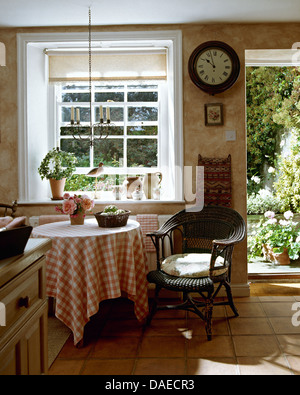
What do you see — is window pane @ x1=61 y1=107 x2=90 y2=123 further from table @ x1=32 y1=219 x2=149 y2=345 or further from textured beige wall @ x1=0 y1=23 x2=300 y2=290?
table @ x1=32 y1=219 x2=149 y2=345

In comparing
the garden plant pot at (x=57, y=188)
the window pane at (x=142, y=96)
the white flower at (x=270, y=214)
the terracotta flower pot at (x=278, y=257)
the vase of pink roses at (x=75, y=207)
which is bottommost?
the terracotta flower pot at (x=278, y=257)

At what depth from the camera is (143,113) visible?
3.95 meters

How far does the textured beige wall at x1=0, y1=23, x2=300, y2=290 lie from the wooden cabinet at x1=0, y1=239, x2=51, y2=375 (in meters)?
2.19

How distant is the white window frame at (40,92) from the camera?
354 cm

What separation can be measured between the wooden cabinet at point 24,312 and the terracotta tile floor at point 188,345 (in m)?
0.91

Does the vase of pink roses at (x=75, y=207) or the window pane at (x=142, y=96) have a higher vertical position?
the window pane at (x=142, y=96)

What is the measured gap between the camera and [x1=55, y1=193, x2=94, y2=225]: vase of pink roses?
9.82 ft

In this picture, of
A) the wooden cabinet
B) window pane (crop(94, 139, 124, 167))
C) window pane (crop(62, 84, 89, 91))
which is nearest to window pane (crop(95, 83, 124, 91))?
window pane (crop(62, 84, 89, 91))

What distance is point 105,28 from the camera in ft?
11.7

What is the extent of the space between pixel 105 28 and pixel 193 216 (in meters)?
1.97

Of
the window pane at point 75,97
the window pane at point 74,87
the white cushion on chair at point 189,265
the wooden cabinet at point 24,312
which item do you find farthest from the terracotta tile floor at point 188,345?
the window pane at point 74,87

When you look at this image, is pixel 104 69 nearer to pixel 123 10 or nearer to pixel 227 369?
pixel 123 10

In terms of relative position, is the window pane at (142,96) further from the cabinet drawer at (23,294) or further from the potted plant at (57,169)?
the cabinet drawer at (23,294)

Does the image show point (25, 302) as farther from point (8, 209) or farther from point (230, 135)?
point (230, 135)
